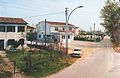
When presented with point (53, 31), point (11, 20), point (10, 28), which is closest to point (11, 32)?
point (10, 28)

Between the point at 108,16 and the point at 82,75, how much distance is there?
5681 centimetres

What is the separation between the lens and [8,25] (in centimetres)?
5388

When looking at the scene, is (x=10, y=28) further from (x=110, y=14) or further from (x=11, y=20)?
(x=110, y=14)

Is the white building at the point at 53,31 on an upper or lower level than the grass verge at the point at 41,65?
upper

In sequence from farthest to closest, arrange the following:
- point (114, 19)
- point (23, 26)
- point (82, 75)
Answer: point (114, 19) → point (23, 26) → point (82, 75)

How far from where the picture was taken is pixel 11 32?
53.9 m

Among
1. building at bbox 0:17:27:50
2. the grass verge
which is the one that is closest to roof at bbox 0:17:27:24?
building at bbox 0:17:27:50

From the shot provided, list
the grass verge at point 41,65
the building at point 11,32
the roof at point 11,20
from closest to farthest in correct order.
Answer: the grass verge at point 41,65 → the building at point 11,32 → the roof at point 11,20

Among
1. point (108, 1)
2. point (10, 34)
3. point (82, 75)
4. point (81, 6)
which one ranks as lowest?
point (82, 75)

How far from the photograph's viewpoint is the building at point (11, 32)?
52.9 meters

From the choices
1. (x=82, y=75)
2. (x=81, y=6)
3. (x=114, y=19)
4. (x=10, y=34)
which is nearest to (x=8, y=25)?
(x=10, y=34)

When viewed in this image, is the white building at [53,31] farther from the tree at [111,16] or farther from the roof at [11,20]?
the roof at [11,20]

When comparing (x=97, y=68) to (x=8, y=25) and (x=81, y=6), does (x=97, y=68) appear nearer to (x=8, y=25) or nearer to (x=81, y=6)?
(x=81, y=6)

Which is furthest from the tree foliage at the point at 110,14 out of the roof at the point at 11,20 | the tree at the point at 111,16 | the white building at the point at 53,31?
the roof at the point at 11,20
